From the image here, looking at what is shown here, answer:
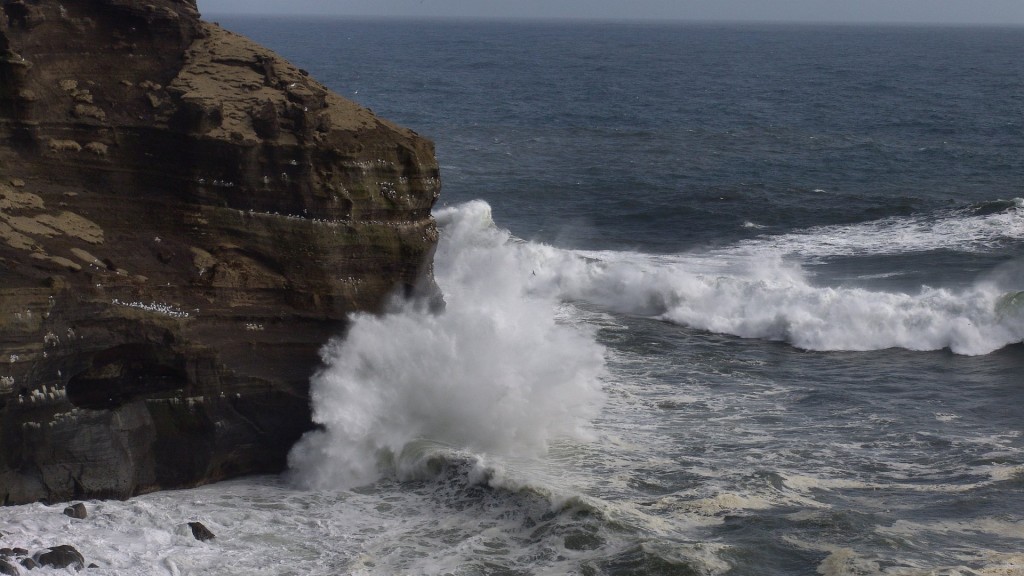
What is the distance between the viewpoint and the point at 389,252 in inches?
542

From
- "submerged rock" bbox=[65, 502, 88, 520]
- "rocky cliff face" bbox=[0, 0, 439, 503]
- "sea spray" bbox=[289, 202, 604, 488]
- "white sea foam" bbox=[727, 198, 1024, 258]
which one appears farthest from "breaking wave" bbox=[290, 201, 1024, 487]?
"submerged rock" bbox=[65, 502, 88, 520]

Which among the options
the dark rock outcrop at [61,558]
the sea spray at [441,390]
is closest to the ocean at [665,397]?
the sea spray at [441,390]

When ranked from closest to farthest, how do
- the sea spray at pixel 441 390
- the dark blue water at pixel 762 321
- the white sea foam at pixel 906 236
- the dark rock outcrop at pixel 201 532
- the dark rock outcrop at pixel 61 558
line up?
the dark rock outcrop at pixel 61 558, the dark rock outcrop at pixel 201 532, the dark blue water at pixel 762 321, the sea spray at pixel 441 390, the white sea foam at pixel 906 236

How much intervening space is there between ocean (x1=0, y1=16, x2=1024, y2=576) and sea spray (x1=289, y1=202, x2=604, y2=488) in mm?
34

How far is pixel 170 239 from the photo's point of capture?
1309 centimetres

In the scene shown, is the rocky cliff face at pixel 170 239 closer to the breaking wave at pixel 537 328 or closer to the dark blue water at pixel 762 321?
the breaking wave at pixel 537 328

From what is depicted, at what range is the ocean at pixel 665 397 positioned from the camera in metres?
11.6

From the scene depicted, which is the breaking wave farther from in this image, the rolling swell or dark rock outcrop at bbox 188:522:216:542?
dark rock outcrop at bbox 188:522:216:542

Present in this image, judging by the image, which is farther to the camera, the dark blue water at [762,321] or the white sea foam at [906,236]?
the white sea foam at [906,236]

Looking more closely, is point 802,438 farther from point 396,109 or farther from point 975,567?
point 396,109

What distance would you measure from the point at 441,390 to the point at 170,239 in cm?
376

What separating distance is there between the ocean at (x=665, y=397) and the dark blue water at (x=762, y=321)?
58mm

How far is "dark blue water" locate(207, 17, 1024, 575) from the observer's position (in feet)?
39.5

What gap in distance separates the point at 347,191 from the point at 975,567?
7.60 meters
